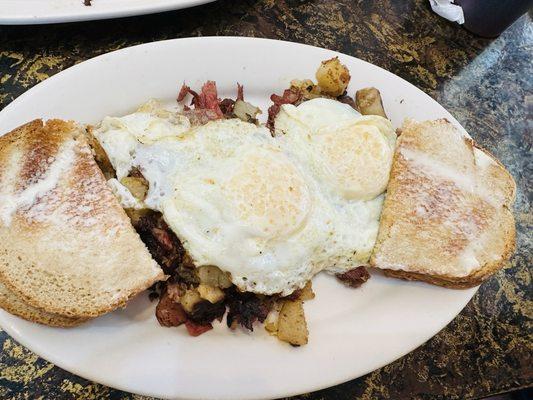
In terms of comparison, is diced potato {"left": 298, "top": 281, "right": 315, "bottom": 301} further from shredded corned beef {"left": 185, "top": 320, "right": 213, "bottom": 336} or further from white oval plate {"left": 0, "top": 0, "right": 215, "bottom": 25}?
white oval plate {"left": 0, "top": 0, "right": 215, "bottom": 25}

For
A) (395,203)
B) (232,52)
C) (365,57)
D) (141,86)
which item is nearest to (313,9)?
(365,57)

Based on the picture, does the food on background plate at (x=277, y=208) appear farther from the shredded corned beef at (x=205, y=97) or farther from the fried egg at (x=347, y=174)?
the shredded corned beef at (x=205, y=97)

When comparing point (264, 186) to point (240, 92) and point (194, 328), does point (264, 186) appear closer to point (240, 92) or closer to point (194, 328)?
point (194, 328)

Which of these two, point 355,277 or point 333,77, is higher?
point 333,77

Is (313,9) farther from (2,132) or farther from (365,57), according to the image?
(2,132)

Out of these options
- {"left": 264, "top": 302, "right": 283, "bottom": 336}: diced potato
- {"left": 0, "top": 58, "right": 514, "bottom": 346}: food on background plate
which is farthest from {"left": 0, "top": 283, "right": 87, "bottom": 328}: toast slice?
{"left": 264, "top": 302, "right": 283, "bottom": 336}: diced potato

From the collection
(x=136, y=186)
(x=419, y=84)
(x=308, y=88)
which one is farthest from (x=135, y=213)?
(x=419, y=84)

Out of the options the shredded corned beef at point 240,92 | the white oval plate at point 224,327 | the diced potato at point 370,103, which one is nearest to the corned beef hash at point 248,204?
Answer: the white oval plate at point 224,327
